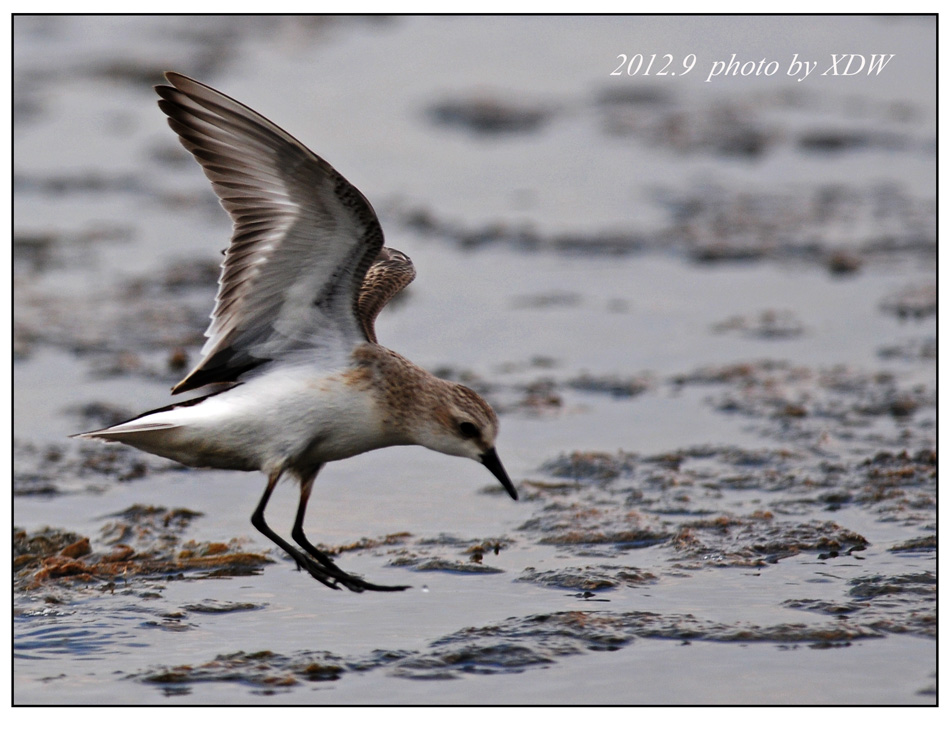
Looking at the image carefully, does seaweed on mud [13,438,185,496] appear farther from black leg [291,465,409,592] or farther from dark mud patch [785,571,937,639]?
dark mud patch [785,571,937,639]

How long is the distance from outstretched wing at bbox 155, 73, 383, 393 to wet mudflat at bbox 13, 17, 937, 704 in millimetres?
1110

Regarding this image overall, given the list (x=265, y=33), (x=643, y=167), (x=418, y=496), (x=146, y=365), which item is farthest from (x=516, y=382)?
(x=265, y=33)

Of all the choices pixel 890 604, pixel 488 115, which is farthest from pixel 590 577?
pixel 488 115

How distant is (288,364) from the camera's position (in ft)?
18.9

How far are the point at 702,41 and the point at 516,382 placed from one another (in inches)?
279

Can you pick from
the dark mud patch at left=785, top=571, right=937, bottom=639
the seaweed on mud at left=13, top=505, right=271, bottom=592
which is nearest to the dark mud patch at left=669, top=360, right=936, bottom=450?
the dark mud patch at left=785, top=571, right=937, bottom=639

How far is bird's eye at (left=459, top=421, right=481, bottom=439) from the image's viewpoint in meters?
5.82

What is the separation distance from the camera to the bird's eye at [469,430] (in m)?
5.82

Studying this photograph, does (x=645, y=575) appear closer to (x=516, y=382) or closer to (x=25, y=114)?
(x=516, y=382)

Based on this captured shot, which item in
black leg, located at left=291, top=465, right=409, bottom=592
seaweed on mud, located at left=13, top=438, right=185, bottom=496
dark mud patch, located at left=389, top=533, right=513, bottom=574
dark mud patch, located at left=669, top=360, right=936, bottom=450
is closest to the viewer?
black leg, located at left=291, top=465, right=409, bottom=592

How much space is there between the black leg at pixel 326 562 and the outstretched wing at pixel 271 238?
2.08ft

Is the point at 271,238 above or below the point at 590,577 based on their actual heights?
above

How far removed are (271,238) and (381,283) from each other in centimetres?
117

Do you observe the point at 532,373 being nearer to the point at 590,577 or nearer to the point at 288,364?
the point at 590,577
